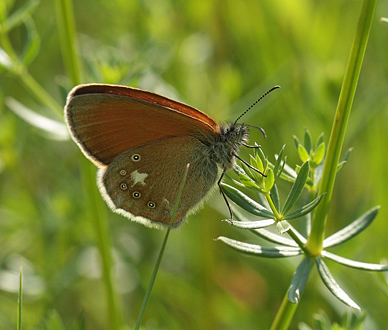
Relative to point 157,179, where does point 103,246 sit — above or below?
below

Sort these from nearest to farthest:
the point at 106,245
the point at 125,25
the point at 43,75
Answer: the point at 106,245
the point at 125,25
the point at 43,75

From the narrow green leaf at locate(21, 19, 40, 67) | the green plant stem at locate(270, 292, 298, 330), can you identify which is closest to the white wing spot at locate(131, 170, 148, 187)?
the narrow green leaf at locate(21, 19, 40, 67)

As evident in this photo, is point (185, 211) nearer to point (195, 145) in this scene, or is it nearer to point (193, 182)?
point (193, 182)

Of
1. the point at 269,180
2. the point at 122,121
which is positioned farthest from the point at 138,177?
the point at 269,180

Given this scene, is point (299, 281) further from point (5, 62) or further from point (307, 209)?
point (5, 62)

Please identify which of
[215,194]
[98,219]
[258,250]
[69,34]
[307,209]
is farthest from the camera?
[215,194]

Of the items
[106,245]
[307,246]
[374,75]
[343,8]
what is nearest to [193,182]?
[106,245]

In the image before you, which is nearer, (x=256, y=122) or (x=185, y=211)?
(x=185, y=211)
